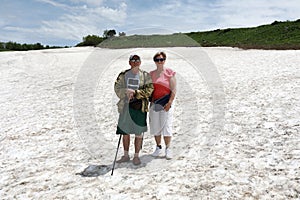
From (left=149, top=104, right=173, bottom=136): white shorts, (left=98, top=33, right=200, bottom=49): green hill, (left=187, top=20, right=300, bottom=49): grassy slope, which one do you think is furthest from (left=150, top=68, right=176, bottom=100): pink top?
(left=187, top=20, right=300, bottom=49): grassy slope

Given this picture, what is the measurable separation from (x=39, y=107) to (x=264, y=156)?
10.5m

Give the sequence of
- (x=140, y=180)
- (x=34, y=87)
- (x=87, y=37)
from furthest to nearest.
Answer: (x=87, y=37) → (x=34, y=87) → (x=140, y=180)

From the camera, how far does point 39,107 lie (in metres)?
13.2

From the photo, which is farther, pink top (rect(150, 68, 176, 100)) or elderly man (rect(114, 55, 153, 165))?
pink top (rect(150, 68, 176, 100))

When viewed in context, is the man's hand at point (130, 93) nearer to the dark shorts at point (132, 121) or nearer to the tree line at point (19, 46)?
the dark shorts at point (132, 121)

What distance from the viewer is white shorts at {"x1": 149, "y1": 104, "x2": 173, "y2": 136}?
258 inches

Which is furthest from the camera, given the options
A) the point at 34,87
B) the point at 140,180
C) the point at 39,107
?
the point at 34,87

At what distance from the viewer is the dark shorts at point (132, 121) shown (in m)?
6.25

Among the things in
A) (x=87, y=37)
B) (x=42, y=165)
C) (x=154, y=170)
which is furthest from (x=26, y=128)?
(x=87, y=37)

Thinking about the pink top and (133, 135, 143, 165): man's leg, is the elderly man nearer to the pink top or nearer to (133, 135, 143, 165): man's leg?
the pink top

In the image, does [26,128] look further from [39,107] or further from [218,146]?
[218,146]

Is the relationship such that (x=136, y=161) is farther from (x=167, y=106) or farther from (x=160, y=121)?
(x=167, y=106)

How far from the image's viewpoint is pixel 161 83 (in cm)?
630

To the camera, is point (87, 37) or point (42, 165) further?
point (87, 37)
